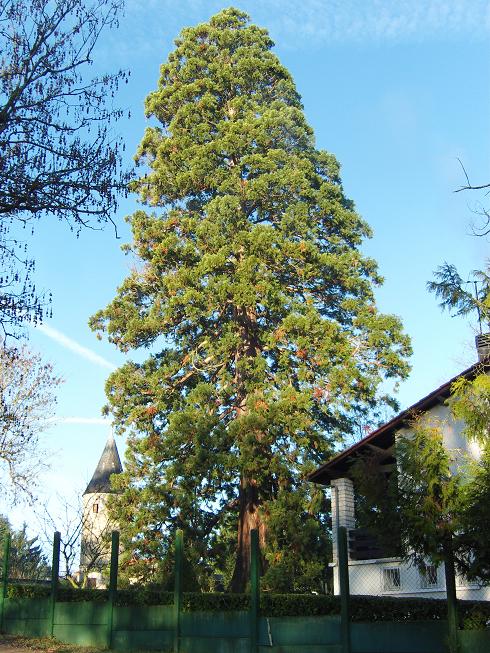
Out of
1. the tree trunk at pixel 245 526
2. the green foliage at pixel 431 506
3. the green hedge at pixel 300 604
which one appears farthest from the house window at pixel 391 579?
the green foliage at pixel 431 506

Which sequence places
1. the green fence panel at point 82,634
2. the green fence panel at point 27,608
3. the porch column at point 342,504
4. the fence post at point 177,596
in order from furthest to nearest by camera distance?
the porch column at point 342,504
the green fence panel at point 27,608
the green fence panel at point 82,634
the fence post at point 177,596

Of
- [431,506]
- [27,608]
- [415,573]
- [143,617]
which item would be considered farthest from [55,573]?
[431,506]

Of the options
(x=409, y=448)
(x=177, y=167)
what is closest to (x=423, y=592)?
(x=409, y=448)

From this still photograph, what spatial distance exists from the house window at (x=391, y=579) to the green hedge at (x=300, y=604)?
6.22 meters

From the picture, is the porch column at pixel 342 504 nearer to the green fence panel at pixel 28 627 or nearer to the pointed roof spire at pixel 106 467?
the green fence panel at pixel 28 627

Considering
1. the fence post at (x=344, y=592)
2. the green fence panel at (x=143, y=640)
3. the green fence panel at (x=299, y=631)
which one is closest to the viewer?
the fence post at (x=344, y=592)

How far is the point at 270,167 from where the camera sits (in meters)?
26.7

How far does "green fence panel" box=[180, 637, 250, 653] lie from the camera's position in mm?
12500

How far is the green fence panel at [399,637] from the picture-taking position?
11086 mm

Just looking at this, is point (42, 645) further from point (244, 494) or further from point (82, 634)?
point (244, 494)

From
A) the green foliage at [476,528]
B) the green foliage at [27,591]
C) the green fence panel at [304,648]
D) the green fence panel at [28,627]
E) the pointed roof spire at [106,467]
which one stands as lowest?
the green fence panel at [304,648]

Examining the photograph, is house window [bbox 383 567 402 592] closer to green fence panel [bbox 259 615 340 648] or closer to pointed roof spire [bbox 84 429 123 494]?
green fence panel [bbox 259 615 340 648]

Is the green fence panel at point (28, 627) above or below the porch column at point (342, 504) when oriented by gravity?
below

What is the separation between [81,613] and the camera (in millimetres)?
14688
